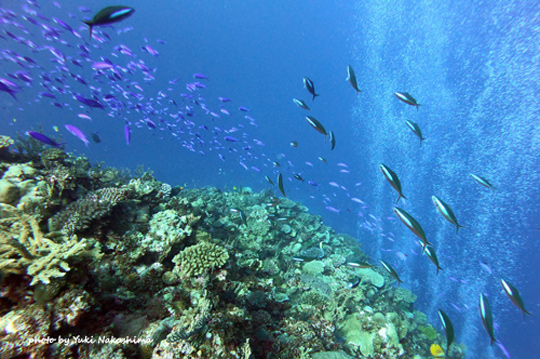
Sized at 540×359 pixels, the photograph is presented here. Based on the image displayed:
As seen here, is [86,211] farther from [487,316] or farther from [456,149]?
[456,149]

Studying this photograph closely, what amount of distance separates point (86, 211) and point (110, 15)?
326 cm

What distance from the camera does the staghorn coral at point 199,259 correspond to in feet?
12.1

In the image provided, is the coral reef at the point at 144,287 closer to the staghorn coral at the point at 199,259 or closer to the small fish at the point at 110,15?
the staghorn coral at the point at 199,259

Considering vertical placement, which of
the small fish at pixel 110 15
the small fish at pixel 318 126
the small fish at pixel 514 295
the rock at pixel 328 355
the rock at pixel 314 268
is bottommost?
the rock at pixel 328 355

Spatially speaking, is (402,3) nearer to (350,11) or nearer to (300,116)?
(350,11)

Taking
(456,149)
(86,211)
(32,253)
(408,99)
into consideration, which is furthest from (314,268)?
(456,149)

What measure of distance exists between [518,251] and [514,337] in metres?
9.84

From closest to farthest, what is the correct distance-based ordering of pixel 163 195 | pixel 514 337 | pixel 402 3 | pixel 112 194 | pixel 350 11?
pixel 112 194 → pixel 163 195 → pixel 514 337 → pixel 402 3 → pixel 350 11

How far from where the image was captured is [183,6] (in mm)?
86938

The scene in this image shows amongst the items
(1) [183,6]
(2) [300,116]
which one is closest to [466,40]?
(1) [183,6]

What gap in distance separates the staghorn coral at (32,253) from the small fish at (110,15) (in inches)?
116

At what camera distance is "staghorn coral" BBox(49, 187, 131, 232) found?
373cm

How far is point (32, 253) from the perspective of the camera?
2.67m

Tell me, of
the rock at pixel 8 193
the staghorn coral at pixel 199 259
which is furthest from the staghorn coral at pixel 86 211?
the staghorn coral at pixel 199 259
